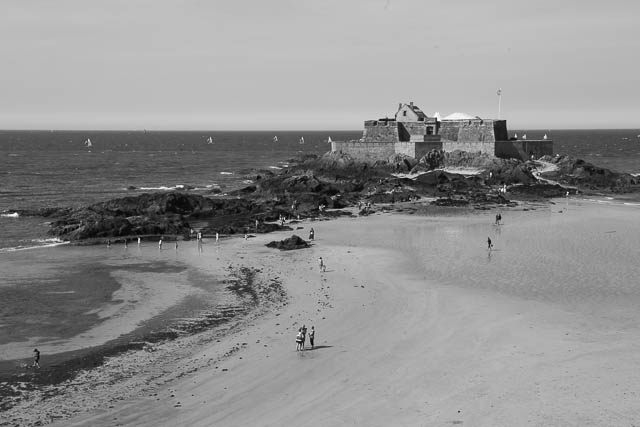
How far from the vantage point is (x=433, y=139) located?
272ft

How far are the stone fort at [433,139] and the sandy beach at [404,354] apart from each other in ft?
137

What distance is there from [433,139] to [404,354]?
62378 millimetres

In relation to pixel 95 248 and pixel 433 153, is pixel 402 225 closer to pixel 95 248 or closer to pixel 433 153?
pixel 95 248

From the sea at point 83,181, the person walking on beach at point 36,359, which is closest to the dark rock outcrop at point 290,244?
the sea at point 83,181

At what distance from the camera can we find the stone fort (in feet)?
262

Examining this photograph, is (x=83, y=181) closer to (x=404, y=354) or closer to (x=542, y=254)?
(x=542, y=254)

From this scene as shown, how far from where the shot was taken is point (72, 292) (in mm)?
31562

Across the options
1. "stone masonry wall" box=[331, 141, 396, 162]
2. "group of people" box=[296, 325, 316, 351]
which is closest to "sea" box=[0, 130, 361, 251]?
"stone masonry wall" box=[331, 141, 396, 162]

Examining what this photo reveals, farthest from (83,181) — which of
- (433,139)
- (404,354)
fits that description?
(404,354)

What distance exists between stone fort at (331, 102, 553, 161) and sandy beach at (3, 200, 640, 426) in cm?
4188

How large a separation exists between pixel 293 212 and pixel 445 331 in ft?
97.3

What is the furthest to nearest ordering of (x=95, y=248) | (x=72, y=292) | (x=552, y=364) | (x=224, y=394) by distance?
(x=95, y=248), (x=72, y=292), (x=552, y=364), (x=224, y=394)

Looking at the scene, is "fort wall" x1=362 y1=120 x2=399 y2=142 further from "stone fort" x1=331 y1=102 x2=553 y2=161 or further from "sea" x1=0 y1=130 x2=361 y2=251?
"sea" x1=0 y1=130 x2=361 y2=251

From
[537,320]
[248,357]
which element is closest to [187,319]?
[248,357]
